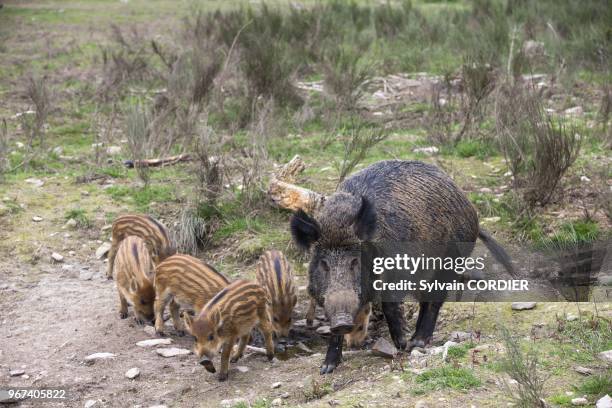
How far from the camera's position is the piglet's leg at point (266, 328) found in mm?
5848

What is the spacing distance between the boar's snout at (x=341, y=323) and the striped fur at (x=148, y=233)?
2.60m

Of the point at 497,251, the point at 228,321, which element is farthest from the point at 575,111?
the point at 228,321

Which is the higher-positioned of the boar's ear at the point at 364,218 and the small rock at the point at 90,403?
the boar's ear at the point at 364,218

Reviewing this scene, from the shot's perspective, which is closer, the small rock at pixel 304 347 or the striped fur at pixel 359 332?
the striped fur at pixel 359 332

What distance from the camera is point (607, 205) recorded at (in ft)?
23.7

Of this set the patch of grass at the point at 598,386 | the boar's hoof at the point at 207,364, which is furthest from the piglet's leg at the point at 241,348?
the patch of grass at the point at 598,386

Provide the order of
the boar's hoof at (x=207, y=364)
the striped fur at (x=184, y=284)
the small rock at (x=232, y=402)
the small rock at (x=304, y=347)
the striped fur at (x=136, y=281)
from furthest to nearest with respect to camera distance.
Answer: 1. the striped fur at (x=136, y=281)
2. the small rock at (x=304, y=347)
3. the striped fur at (x=184, y=284)
4. the boar's hoof at (x=207, y=364)
5. the small rock at (x=232, y=402)

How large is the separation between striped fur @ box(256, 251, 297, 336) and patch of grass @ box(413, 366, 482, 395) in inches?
66.6

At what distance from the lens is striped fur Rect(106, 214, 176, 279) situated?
721 cm

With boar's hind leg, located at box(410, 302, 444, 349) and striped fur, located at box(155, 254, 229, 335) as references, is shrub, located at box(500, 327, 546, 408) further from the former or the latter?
striped fur, located at box(155, 254, 229, 335)

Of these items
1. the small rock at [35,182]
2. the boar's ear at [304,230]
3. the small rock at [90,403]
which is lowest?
the small rock at [90,403]

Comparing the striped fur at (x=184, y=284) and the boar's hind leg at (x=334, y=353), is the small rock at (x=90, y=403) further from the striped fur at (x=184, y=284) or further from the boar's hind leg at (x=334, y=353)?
the boar's hind leg at (x=334, y=353)

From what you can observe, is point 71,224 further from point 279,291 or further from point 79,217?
point 279,291

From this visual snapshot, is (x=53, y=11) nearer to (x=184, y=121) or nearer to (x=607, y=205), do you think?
(x=184, y=121)
